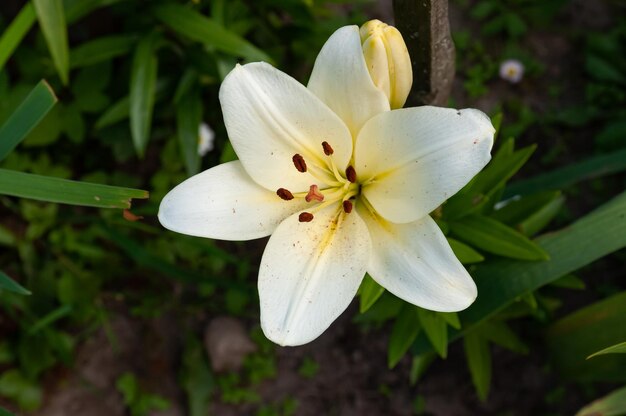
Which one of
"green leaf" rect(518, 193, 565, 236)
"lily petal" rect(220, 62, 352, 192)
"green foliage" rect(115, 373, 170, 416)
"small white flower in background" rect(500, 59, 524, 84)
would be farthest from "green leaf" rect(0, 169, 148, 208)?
"small white flower in background" rect(500, 59, 524, 84)

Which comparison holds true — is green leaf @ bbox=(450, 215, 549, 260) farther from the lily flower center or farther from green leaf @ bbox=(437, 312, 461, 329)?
the lily flower center

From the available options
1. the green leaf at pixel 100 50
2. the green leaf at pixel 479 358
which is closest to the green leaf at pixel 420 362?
the green leaf at pixel 479 358

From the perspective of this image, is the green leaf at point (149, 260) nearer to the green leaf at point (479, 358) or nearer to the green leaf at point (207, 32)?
the green leaf at point (207, 32)

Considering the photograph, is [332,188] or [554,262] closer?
[332,188]

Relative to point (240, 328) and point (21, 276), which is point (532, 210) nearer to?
point (240, 328)

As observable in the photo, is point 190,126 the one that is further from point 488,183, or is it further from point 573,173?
point 573,173

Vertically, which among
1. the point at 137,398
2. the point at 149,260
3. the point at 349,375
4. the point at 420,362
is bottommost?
the point at 137,398

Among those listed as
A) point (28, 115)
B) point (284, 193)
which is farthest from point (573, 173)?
point (28, 115)
